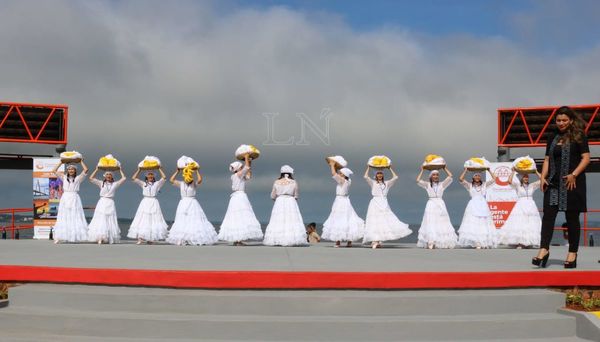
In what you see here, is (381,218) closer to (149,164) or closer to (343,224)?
(343,224)

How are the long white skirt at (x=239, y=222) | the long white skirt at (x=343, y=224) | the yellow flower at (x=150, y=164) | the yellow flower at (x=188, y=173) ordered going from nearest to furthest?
1. the long white skirt at (x=343, y=224)
2. the long white skirt at (x=239, y=222)
3. the yellow flower at (x=188, y=173)
4. the yellow flower at (x=150, y=164)

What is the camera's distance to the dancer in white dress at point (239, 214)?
50.3 ft

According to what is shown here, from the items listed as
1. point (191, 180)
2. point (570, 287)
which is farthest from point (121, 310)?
point (191, 180)

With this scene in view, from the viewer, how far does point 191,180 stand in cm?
1567

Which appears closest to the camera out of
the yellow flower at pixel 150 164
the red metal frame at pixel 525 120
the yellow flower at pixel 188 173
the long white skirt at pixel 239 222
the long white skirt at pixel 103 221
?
the long white skirt at pixel 239 222

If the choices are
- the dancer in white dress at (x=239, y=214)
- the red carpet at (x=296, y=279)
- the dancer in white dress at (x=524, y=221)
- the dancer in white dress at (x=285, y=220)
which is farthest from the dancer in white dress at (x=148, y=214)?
the dancer in white dress at (x=524, y=221)

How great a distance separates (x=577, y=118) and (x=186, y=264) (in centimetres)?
565

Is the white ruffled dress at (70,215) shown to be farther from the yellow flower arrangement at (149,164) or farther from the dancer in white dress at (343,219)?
the dancer in white dress at (343,219)

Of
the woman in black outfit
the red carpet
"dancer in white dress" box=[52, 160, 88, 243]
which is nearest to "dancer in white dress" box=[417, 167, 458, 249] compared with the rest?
the woman in black outfit

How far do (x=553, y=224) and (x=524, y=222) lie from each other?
7.99 metres

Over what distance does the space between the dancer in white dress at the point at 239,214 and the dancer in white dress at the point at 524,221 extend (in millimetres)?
6359

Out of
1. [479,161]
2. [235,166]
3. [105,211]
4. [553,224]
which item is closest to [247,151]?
[235,166]

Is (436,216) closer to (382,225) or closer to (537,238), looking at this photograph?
(382,225)

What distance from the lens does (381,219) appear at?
14945mm
